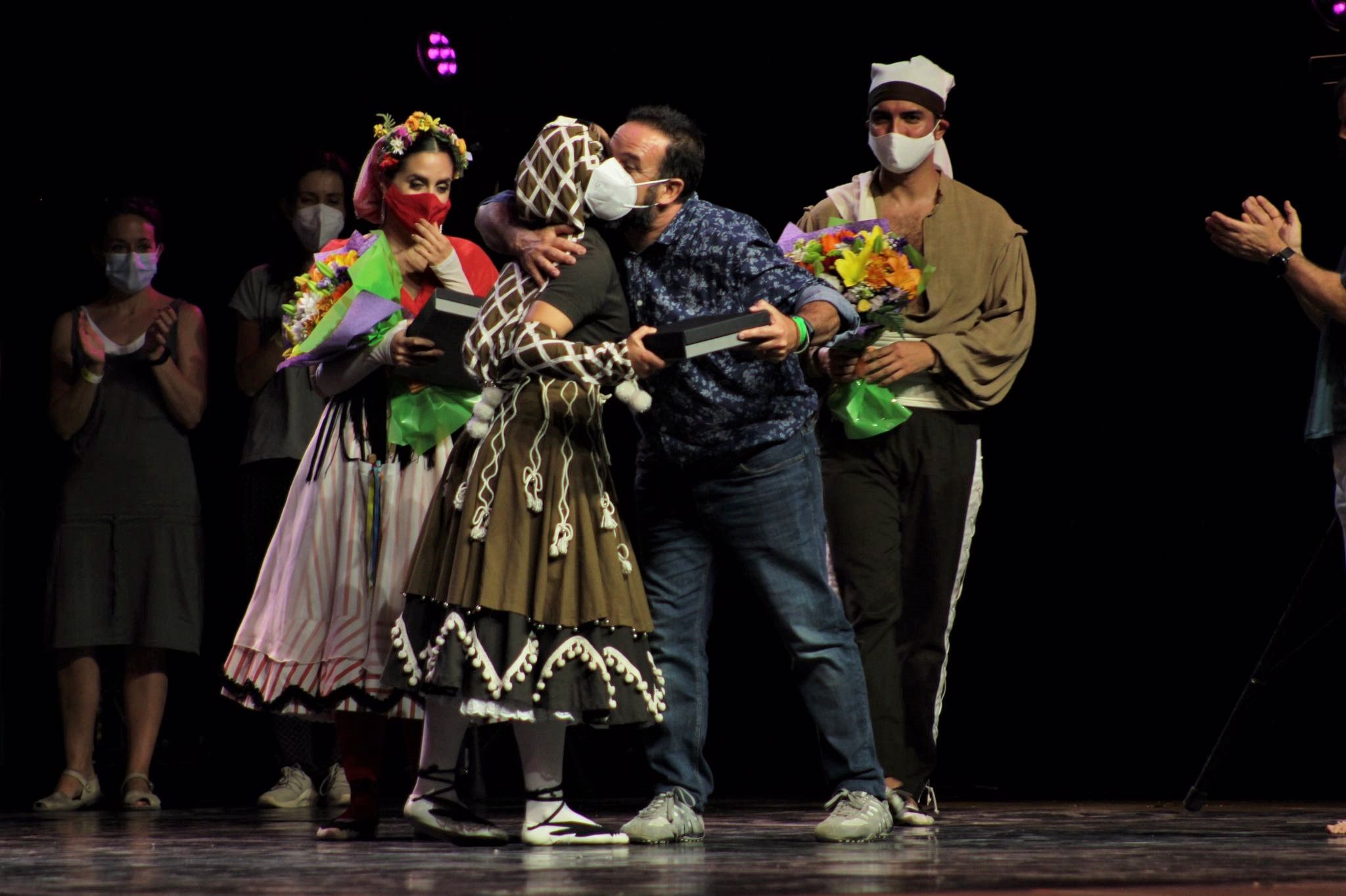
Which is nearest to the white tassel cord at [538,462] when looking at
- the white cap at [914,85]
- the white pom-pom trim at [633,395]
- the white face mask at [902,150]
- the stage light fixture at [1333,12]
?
the white pom-pom trim at [633,395]

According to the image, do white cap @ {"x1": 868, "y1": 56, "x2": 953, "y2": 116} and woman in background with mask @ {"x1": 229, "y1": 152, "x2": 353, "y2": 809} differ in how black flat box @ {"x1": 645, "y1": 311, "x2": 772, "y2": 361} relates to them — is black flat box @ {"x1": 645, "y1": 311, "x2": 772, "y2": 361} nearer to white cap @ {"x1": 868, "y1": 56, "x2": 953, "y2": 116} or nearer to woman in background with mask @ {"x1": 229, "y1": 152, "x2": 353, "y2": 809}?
white cap @ {"x1": 868, "y1": 56, "x2": 953, "y2": 116}

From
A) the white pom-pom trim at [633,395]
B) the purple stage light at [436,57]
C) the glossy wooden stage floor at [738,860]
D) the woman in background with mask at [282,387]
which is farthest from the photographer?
the purple stage light at [436,57]

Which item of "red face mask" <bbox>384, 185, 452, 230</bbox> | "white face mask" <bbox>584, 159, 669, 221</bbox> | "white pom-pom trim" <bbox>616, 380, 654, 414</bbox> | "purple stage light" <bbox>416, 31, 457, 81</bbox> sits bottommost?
"white pom-pom trim" <bbox>616, 380, 654, 414</bbox>

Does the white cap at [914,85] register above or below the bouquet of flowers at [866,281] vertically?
above

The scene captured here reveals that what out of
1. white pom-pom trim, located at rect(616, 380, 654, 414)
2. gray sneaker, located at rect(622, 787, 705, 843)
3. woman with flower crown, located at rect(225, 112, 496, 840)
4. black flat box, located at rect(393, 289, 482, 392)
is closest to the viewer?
white pom-pom trim, located at rect(616, 380, 654, 414)

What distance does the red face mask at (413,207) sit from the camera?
12.4ft

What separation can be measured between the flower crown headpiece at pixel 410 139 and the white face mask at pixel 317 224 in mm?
1479

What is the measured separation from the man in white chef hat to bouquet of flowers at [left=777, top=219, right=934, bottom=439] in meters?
0.05

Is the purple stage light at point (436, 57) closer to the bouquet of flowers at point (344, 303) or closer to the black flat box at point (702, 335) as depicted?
the bouquet of flowers at point (344, 303)

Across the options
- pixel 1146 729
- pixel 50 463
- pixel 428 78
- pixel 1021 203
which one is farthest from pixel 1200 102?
pixel 50 463

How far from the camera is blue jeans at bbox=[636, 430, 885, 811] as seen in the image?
132 inches

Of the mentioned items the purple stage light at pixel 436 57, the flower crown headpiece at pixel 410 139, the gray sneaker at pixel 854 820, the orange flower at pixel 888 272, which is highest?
the purple stage light at pixel 436 57

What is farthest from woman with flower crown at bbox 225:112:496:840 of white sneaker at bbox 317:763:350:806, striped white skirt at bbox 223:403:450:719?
white sneaker at bbox 317:763:350:806

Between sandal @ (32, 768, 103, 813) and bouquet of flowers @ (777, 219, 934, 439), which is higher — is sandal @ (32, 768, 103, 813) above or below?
below
